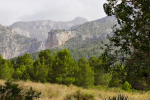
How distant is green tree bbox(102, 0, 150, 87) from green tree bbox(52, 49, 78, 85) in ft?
42.7

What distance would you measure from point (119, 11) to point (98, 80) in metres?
21.3

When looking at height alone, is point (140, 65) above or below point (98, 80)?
above

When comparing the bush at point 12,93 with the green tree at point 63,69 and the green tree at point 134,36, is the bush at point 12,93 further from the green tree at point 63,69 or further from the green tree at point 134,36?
the green tree at point 63,69

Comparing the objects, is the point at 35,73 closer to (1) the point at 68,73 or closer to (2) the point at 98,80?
(1) the point at 68,73

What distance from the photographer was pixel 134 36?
17.1 feet

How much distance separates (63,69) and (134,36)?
14380mm

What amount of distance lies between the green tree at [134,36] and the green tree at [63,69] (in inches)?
513

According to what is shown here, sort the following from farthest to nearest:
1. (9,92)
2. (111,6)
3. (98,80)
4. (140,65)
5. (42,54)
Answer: (42,54), (98,80), (111,6), (140,65), (9,92)

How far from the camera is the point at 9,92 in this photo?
3.69 m

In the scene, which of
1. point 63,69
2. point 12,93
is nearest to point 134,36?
point 12,93

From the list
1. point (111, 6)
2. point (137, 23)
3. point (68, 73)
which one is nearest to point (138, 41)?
point (137, 23)

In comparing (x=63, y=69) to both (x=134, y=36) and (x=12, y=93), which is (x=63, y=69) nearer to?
(x=134, y=36)

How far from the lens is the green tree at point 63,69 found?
60.0 feet

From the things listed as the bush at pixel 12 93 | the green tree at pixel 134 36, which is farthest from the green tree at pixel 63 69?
the bush at pixel 12 93
